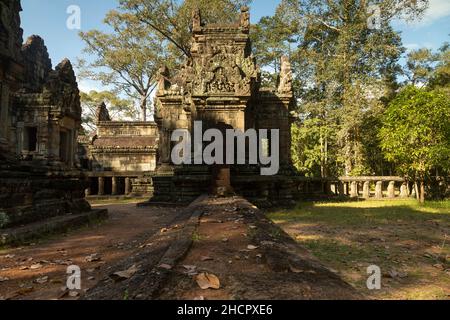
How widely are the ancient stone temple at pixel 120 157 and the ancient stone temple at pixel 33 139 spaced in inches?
169

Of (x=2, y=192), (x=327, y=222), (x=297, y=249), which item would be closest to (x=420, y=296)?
(x=297, y=249)

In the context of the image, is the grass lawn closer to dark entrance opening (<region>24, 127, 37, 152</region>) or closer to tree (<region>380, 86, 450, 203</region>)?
tree (<region>380, 86, 450, 203</region>)

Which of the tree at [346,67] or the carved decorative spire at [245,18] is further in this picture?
the tree at [346,67]

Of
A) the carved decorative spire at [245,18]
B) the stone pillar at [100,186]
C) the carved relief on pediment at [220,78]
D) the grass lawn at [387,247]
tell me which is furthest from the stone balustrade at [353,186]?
the stone pillar at [100,186]

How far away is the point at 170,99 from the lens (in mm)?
16969

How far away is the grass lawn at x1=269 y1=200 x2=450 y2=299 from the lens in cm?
385

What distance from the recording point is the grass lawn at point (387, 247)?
12.6ft

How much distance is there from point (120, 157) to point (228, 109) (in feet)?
50.1

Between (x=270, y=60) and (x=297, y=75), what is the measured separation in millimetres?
4014

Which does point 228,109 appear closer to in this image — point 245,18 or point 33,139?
point 245,18

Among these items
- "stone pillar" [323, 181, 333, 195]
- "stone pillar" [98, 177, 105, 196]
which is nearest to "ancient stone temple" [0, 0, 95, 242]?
"stone pillar" [98, 177, 105, 196]

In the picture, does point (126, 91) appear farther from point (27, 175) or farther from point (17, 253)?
point (17, 253)

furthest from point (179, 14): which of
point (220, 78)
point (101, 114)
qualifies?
point (220, 78)

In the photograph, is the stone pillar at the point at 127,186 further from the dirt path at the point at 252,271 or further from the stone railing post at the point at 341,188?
the dirt path at the point at 252,271
